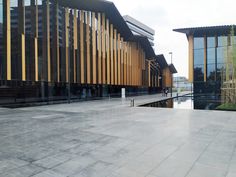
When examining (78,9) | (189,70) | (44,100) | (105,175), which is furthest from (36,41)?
(189,70)

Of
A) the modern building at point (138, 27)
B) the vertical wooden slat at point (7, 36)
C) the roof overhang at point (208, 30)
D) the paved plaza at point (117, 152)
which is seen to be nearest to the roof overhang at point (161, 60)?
the roof overhang at point (208, 30)

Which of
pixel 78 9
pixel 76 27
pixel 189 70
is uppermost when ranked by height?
pixel 78 9

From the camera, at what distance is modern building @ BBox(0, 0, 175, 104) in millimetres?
19766

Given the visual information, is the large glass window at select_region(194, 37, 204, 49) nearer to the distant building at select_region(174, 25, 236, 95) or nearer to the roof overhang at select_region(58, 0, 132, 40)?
the distant building at select_region(174, 25, 236, 95)

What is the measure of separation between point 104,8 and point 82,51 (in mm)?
8666

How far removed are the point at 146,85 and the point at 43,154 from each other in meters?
53.2

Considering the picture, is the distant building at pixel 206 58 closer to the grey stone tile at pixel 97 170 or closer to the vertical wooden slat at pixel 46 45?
the vertical wooden slat at pixel 46 45

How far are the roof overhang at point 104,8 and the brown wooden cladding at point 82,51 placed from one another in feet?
2.02

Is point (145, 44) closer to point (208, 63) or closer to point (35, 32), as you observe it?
point (208, 63)

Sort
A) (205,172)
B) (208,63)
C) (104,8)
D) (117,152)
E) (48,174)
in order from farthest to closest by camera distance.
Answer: (208,63), (104,8), (117,152), (205,172), (48,174)

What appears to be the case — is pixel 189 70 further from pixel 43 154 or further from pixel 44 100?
pixel 43 154

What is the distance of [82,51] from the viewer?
95.3ft

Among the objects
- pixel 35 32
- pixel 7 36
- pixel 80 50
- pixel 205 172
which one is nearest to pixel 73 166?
pixel 205 172

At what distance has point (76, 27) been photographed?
92.3 ft
